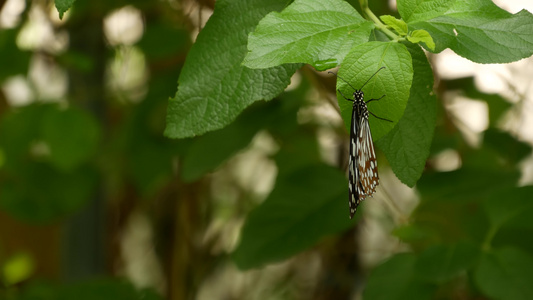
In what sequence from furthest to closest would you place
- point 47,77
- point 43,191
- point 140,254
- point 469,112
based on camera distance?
point 140,254, point 469,112, point 47,77, point 43,191

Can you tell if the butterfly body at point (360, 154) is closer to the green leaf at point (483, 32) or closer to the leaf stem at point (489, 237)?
the green leaf at point (483, 32)

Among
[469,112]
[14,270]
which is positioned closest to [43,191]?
[14,270]

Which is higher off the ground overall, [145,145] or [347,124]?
[347,124]

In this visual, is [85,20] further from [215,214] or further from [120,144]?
[215,214]

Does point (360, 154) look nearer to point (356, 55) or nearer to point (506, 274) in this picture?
point (356, 55)

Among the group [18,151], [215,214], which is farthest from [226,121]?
[215,214]

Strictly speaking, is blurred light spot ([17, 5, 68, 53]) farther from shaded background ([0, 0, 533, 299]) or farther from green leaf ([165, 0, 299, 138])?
green leaf ([165, 0, 299, 138])

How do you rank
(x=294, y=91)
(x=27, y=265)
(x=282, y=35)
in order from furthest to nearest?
(x=27, y=265) < (x=294, y=91) < (x=282, y=35)

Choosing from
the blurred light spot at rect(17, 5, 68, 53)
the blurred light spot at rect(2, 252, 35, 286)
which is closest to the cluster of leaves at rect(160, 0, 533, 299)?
the blurred light spot at rect(17, 5, 68, 53)
